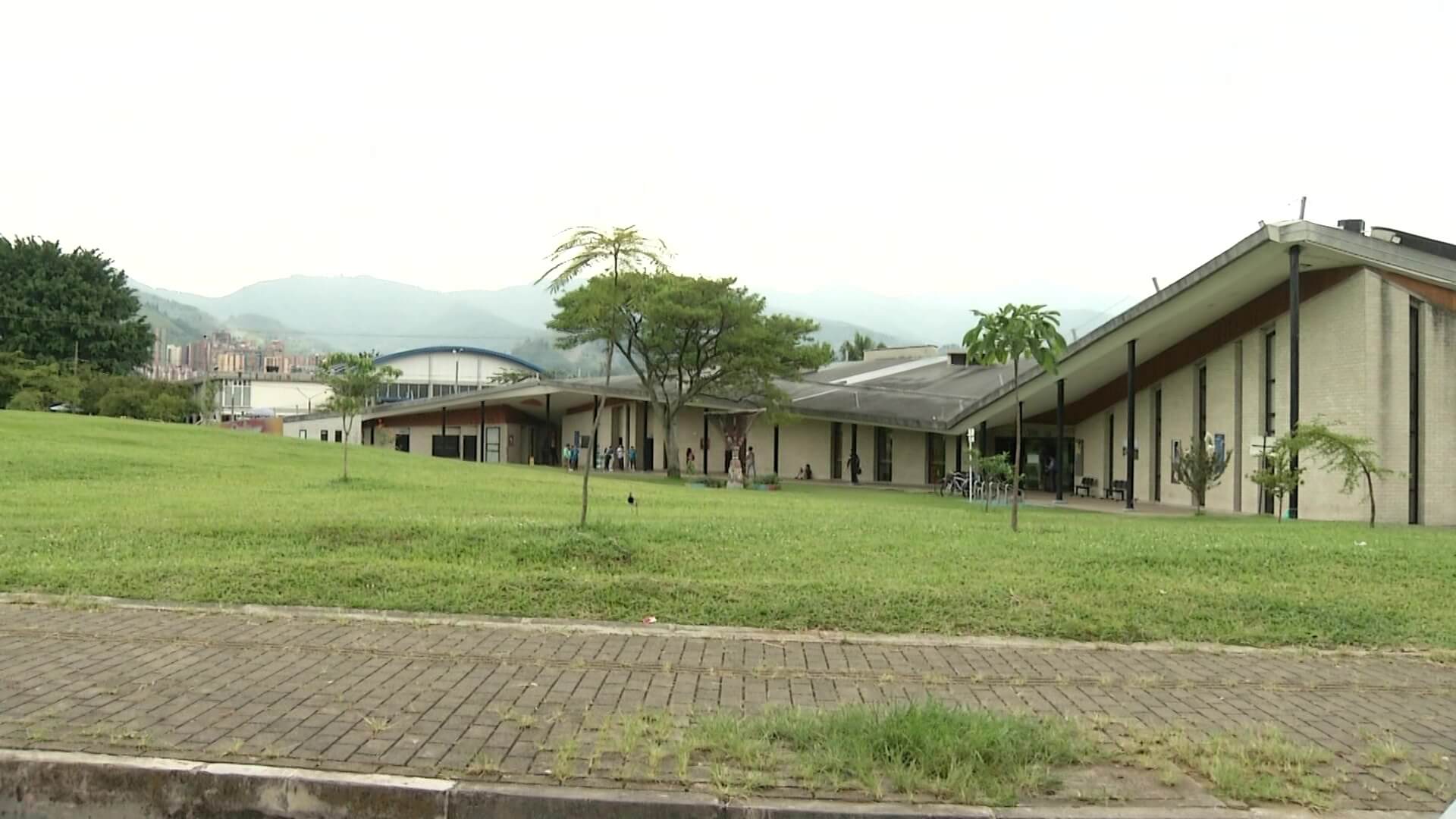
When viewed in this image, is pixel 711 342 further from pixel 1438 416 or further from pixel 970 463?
pixel 1438 416

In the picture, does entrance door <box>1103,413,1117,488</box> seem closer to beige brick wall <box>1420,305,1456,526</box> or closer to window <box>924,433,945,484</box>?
window <box>924,433,945,484</box>

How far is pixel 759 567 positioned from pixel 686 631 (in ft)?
6.83

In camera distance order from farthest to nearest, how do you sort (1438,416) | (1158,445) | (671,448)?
1. (671,448)
2. (1158,445)
3. (1438,416)

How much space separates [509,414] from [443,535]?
146ft

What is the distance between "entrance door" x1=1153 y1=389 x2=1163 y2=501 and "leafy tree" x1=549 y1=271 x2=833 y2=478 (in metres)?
11.8

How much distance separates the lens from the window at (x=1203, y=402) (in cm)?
2920

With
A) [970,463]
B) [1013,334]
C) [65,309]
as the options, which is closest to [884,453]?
[970,463]

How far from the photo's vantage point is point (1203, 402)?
29516 millimetres

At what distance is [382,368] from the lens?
23.0 meters

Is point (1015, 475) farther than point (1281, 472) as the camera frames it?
No

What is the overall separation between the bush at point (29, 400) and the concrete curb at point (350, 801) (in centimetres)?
5449

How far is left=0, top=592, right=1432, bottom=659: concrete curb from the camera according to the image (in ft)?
23.4


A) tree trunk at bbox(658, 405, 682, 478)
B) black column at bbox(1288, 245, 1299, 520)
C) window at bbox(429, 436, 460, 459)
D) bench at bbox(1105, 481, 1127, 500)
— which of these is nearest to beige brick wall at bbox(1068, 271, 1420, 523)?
black column at bbox(1288, 245, 1299, 520)

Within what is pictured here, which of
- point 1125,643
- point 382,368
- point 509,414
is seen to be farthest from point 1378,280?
point 509,414
